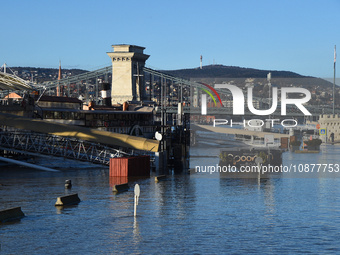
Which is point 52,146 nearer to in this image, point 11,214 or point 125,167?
point 125,167

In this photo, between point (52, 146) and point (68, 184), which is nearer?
point (68, 184)

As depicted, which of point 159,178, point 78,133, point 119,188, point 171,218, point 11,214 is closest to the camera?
point 11,214

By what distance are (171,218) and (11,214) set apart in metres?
12.5

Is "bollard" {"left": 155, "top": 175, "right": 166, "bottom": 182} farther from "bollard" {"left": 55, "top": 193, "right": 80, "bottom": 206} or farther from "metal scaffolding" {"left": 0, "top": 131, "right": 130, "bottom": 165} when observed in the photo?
"bollard" {"left": 55, "top": 193, "right": 80, "bottom": 206}

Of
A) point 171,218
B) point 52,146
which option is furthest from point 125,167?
point 171,218

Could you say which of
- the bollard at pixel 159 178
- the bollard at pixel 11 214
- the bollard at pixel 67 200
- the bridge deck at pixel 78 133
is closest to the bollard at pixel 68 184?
the bollard at pixel 67 200

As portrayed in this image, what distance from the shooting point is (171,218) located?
159ft

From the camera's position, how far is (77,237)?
40.4 m

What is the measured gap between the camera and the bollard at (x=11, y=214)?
43906 millimetres

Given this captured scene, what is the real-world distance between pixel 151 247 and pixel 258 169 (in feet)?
171

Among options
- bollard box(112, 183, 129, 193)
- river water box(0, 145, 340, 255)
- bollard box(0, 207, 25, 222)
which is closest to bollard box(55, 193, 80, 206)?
river water box(0, 145, 340, 255)

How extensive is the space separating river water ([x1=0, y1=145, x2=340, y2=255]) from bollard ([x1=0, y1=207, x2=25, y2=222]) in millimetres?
721

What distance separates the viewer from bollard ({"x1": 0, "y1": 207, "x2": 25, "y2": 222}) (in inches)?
1729

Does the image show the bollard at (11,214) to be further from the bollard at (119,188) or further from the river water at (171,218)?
the bollard at (119,188)
